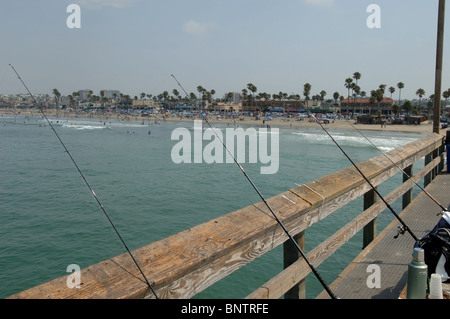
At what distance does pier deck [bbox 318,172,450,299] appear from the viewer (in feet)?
12.4

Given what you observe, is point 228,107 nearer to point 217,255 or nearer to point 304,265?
point 304,265

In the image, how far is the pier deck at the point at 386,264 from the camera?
12.4 ft

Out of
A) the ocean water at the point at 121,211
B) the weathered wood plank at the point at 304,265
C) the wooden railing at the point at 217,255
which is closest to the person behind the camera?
the wooden railing at the point at 217,255

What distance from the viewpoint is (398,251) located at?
15.6 feet

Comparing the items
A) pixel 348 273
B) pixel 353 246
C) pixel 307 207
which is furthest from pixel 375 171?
pixel 353 246

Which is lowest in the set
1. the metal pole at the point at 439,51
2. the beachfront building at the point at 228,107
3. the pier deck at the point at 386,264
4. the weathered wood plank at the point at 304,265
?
the pier deck at the point at 386,264

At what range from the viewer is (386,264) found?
14.3ft

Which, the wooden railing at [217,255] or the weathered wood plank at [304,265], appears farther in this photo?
the weathered wood plank at [304,265]

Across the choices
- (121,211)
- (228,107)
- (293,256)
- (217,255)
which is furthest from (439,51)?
(228,107)

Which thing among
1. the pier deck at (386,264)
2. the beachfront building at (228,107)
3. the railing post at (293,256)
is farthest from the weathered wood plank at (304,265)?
the beachfront building at (228,107)

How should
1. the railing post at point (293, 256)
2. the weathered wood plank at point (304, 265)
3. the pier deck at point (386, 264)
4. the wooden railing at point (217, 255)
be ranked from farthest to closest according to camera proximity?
the pier deck at point (386, 264), the railing post at point (293, 256), the weathered wood plank at point (304, 265), the wooden railing at point (217, 255)

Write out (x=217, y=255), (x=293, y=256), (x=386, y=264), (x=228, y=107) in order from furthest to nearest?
(x=228, y=107), (x=386, y=264), (x=293, y=256), (x=217, y=255)

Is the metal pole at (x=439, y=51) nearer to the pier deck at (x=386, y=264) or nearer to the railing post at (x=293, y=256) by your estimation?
the pier deck at (x=386, y=264)
